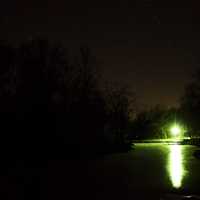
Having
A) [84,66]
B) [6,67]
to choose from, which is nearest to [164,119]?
[84,66]

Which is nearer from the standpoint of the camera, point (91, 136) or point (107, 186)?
point (107, 186)

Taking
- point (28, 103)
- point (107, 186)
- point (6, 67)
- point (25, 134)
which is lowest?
point (107, 186)

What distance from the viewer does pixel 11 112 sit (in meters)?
29.0

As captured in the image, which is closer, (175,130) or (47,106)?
(47,106)

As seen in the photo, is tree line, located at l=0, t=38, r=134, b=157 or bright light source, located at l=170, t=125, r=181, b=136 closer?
tree line, located at l=0, t=38, r=134, b=157

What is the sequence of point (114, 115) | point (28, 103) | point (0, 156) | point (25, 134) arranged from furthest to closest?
point (114, 115) → point (28, 103) → point (25, 134) → point (0, 156)

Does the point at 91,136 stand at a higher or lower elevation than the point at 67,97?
lower

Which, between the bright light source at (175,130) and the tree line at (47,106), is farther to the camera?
the bright light source at (175,130)

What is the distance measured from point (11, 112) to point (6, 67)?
7362 mm

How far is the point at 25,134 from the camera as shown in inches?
1131

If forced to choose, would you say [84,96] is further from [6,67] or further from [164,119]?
[164,119]

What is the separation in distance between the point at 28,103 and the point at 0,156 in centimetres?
648

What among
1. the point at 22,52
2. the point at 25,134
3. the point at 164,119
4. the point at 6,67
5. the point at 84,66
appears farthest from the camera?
the point at 164,119

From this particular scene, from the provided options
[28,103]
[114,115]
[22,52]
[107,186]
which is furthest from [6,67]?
[114,115]
